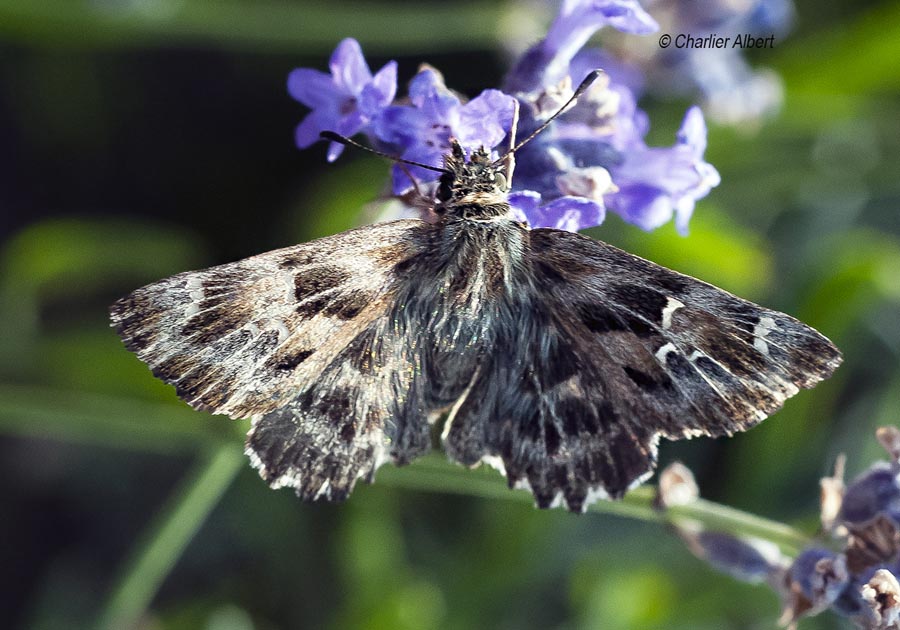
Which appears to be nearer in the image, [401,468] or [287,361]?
[287,361]

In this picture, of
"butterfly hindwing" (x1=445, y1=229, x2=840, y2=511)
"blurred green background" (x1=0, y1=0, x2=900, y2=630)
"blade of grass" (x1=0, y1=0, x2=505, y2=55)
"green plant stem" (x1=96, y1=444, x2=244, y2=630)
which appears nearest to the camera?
"butterfly hindwing" (x1=445, y1=229, x2=840, y2=511)

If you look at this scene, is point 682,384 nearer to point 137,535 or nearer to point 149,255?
point 149,255

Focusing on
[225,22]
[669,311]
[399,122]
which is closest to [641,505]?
[669,311]

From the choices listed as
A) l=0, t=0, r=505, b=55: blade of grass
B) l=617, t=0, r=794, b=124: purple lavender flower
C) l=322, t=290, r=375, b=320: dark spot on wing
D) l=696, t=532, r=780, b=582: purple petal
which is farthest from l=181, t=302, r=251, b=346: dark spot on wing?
l=617, t=0, r=794, b=124: purple lavender flower

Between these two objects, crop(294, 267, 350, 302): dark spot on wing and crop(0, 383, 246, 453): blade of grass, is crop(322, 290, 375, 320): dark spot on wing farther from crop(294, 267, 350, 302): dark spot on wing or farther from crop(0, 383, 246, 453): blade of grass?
crop(0, 383, 246, 453): blade of grass

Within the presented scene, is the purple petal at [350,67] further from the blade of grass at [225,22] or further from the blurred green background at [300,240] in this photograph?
the blade of grass at [225,22]

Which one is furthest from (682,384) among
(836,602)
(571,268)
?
(836,602)

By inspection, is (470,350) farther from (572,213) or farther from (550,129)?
(550,129)
